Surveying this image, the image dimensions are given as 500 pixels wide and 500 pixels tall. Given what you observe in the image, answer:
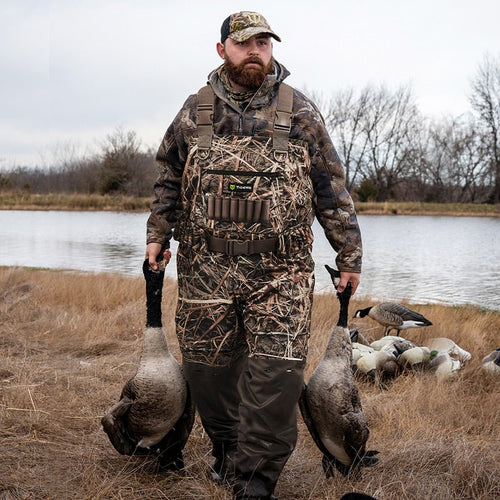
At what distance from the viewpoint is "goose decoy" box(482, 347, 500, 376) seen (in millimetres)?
5262

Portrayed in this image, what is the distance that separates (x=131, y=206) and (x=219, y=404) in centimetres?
4012

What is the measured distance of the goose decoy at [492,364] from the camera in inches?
207

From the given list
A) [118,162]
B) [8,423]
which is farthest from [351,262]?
[118,162]

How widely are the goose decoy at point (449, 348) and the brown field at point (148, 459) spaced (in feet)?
0.36

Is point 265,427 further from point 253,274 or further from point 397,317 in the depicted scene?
point 397,317

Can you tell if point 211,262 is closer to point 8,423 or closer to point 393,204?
point 8,423

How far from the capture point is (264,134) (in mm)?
3021

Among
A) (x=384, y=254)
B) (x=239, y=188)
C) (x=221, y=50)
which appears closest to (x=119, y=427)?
(x=239, y=188)

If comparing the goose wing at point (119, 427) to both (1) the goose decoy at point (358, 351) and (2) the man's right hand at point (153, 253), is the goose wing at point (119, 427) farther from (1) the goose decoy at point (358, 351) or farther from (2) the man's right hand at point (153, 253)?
(1) the goose decoy at point (358, 351)

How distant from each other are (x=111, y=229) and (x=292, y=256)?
25615 millimetres

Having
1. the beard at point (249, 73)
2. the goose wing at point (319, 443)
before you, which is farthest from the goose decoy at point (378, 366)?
the beard at point (249, 73)

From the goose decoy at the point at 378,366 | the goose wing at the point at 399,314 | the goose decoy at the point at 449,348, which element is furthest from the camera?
the goose wing at the point at 399,314

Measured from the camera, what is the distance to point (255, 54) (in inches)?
120

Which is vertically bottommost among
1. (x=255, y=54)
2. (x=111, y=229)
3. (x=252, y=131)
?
(x=111, y=229)
